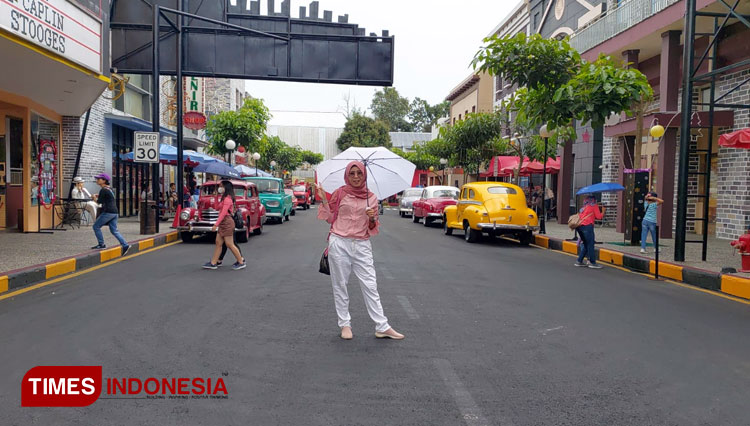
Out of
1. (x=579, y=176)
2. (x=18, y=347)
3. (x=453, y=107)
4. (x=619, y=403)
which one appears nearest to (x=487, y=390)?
(x=619, y=403)

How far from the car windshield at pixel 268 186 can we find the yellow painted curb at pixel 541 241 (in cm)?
1171

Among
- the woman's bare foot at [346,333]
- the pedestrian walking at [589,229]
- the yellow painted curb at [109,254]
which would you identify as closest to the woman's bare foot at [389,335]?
the woman's bare foot at [346,333]

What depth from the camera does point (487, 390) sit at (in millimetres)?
4348

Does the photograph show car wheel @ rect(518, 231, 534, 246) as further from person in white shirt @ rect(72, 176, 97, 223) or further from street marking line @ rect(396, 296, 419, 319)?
person in white shirt @ rect(72, 176, 97, 223)

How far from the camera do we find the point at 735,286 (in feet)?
29.9

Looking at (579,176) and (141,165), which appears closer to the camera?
(579,176)

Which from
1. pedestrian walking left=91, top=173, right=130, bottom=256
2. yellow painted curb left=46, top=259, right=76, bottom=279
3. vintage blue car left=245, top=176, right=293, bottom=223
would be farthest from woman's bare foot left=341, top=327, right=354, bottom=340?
vintage blue car left=245, top=176, right=293, bottom=223

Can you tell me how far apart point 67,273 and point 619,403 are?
29.9 ft

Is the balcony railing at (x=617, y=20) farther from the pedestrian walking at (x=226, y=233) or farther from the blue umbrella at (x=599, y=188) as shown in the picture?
the pedestrian walking at (x=226, y=233)

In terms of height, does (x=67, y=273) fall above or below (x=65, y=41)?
below

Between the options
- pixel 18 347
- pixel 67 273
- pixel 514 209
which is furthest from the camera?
pixel 514 209

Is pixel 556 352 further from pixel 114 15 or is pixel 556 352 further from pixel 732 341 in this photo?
pixel 114 15

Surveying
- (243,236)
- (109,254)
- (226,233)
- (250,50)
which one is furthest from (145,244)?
(250,50)

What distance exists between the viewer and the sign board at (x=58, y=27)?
10016 millimetres
